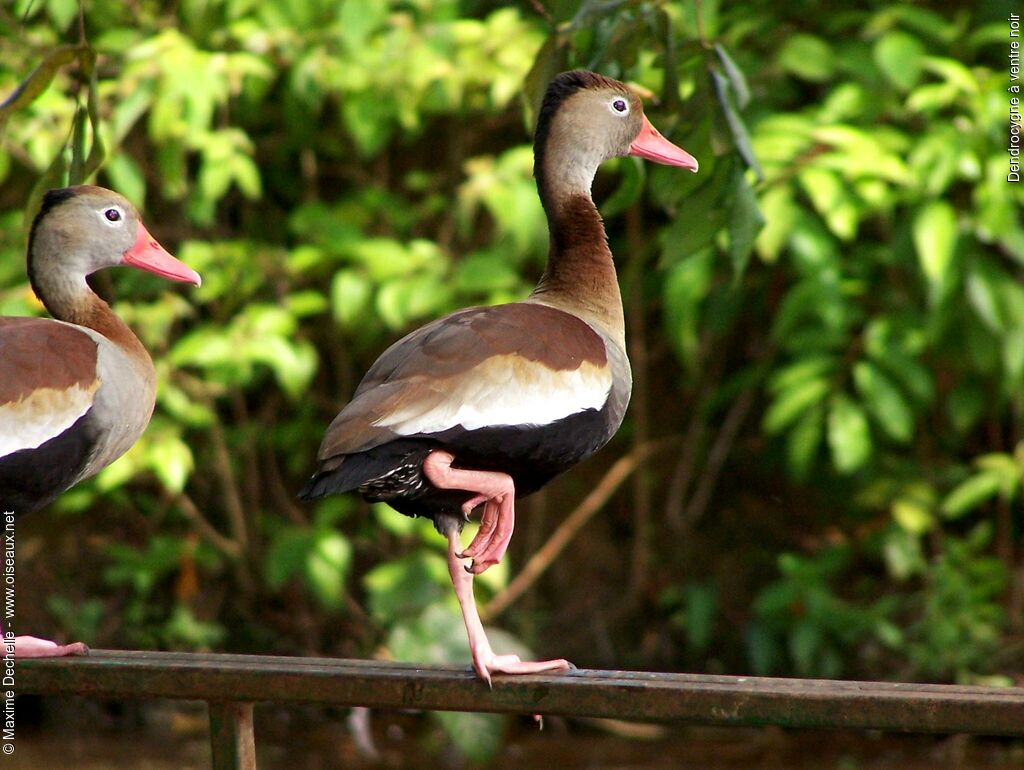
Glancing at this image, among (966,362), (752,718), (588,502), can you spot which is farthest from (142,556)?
(752,718)

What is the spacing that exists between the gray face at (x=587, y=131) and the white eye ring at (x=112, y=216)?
0.79 meters

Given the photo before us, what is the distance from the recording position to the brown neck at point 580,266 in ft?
7.89

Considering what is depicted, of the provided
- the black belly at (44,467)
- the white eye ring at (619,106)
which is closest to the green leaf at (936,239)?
the white eye ring at (619,106)

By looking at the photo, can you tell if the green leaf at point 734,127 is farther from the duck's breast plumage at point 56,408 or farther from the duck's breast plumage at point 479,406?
the duck's breast plumage at point 56,408

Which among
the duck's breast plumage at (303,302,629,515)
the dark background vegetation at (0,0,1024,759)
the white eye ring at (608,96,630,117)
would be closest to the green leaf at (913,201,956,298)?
the dark background vegetation at (0,0,1024,759)

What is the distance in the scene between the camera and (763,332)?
4859 millimetres

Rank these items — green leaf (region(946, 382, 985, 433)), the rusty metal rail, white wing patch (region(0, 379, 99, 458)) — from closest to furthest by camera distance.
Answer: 1. the rusty metal rail
2. white wing patch (region(0, 379, 99, 458))
3. green leaf (region(946, 382, 985, 433))

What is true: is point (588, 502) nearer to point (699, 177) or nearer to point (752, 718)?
point (699, 177)

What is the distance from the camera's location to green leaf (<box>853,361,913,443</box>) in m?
4.06

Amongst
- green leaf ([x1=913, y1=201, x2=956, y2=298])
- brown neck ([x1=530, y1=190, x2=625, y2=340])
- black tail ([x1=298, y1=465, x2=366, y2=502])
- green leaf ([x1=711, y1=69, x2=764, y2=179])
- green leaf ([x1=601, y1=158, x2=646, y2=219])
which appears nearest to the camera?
black tail ([x1=298, y1=465, x2=366, y2=502])

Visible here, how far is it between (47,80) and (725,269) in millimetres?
2306

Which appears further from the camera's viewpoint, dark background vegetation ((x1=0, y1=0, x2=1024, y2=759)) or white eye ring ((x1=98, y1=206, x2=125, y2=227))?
dark background vegetation ((x1=0, y1=0, x2=1024, y2=759))

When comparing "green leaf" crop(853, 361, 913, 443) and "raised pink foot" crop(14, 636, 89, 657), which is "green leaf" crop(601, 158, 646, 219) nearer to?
"raised pink foot" crop(14, 636, 89, 657)

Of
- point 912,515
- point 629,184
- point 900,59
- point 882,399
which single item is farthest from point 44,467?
point 912,515
